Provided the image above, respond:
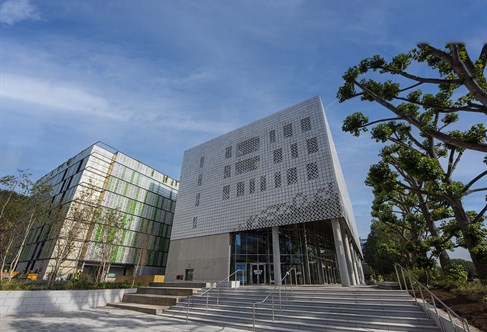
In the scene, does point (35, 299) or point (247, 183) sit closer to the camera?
point (35, 299)

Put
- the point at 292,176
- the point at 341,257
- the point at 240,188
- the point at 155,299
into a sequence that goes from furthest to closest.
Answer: the point at 240,188
the point at 292,176
the point at 341,257
the point at 155,299

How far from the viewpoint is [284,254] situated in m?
20.4

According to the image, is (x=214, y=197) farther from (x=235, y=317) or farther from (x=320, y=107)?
(x=235, y=317)

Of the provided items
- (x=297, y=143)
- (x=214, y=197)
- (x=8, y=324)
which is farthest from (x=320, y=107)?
(x=8, y=324)

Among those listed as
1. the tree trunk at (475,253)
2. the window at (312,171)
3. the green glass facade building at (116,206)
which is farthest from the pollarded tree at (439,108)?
the green glass facade building at (116,206)

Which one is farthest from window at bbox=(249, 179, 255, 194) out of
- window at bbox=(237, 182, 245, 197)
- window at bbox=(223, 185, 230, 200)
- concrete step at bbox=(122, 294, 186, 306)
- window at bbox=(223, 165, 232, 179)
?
concrete step at bbox=(122, 294, 186, 306)

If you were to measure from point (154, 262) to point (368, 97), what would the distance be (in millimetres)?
37809

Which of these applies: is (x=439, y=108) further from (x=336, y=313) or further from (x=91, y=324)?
(x=91, y=324)

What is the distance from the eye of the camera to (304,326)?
805 cm

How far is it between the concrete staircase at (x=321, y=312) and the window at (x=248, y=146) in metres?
14.7

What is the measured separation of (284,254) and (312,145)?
9.95 meters

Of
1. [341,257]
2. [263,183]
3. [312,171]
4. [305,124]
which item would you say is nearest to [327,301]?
[341,257]

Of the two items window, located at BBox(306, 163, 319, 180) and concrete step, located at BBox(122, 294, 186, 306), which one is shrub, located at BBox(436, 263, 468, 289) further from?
concrete step, located at BBox(122, 294, 186, 306)

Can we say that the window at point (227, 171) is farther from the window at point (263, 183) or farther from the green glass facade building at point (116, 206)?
the green glass facade building at point (116, 206)
